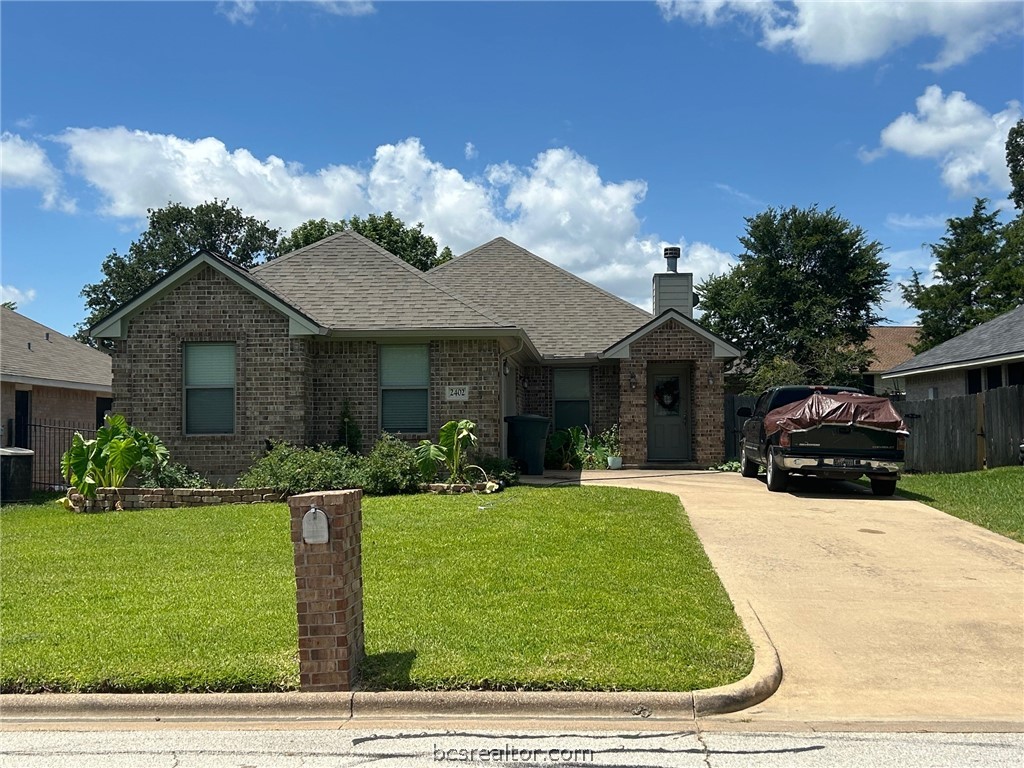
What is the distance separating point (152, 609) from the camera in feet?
23.0

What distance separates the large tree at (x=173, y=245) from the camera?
51531 millimetres

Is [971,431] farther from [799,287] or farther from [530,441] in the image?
[799,287]

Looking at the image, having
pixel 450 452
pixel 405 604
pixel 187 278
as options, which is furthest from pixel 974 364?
pixel 405 604

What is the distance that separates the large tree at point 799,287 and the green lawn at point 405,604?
3270cm

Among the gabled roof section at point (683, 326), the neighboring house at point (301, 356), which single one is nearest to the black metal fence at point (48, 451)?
the neighboring house at point (301, 356)

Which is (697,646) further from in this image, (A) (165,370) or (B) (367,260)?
(B) (367,260)

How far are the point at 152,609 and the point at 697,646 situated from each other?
14.2 feet

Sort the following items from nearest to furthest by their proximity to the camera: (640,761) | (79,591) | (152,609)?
(640,761) → (152,609) → (79,591)

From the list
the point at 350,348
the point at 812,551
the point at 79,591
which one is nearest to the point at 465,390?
the point at 350,348

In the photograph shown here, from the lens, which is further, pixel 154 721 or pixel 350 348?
pixel 350 348

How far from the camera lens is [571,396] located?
21.1 meters

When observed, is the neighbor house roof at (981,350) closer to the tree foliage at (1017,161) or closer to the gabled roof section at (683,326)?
the gabled roof section at (683,326)

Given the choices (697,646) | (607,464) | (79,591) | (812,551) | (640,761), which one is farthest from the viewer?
(607,464)

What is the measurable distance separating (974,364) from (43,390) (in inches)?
913
